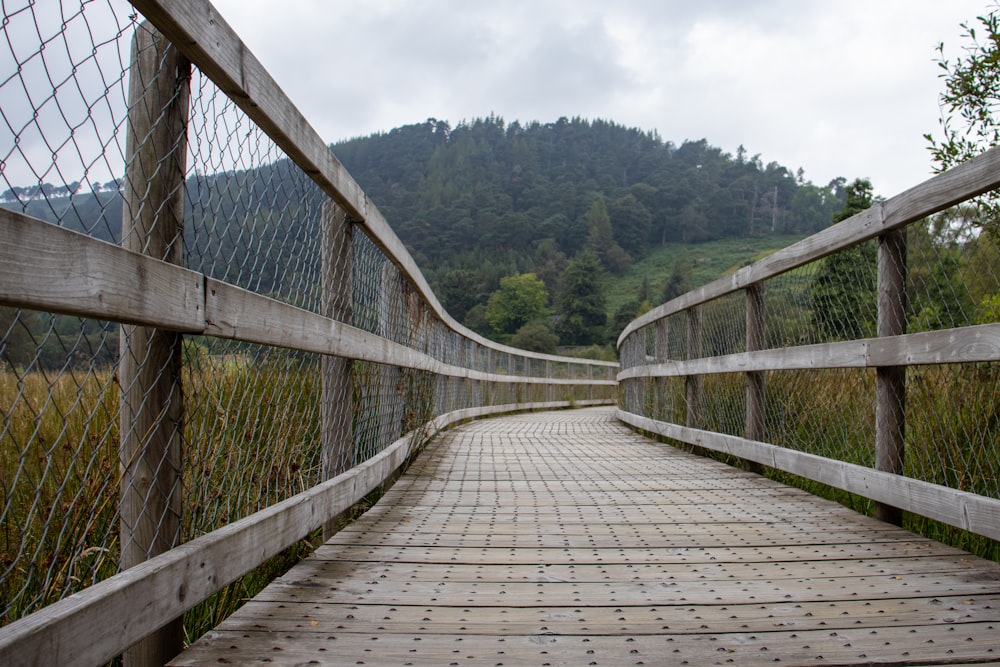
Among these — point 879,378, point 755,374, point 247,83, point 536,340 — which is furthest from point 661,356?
point 536,340

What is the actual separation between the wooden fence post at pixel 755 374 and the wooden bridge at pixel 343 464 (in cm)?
1

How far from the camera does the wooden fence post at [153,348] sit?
157cm

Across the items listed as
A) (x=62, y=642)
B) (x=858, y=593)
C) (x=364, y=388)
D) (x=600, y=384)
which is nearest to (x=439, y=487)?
(x=364, y=388)

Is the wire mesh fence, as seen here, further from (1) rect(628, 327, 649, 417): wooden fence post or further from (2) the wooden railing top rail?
(1) rect(628, 327, 649, 417): wooden fence post

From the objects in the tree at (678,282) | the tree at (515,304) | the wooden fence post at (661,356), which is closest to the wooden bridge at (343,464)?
the wooden fence post at (661,356)

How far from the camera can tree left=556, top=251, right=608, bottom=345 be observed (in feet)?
232

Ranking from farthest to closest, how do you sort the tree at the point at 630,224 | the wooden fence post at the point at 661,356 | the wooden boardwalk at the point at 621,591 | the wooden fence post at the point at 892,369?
the tree at the point at 630,224 < the wooden fence post at the point at 661,356 < the wooden fence post at the point at 892,369 < the wooden boardwalk at the point at 621,591

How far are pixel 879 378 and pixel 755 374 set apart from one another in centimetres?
140

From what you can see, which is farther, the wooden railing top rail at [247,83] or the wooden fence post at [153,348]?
the wooden fence post at [153,348]

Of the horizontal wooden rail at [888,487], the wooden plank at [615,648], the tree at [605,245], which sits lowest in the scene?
the wooden plank at [615,648]

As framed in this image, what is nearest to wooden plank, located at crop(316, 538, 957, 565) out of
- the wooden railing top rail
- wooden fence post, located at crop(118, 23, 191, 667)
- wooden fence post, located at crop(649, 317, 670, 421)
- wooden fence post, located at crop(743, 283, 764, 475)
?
wooden fence post, located at crop(118, 23, 191, 667)

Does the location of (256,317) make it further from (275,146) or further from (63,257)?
(63,257)

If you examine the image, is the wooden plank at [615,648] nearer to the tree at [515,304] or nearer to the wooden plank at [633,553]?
the wooden plank at [633,553]

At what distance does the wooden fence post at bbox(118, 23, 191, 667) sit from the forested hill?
68679 millimetres
